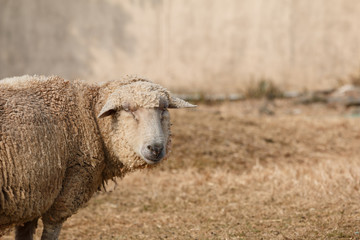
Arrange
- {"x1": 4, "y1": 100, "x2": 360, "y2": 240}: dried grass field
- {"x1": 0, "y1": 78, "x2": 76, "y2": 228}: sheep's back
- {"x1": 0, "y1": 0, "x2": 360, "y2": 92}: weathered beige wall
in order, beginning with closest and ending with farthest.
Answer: {"x1": 0, "y1": 78, "x2": 76, "y2": 228}: sheep's back
{"x1": 4, "y1": 100, "x2": 360, "y2": 240}: dried grass field
{"x1": 0, "y1": 0, "x2": 360, "y2": 92}: weathered beige wall

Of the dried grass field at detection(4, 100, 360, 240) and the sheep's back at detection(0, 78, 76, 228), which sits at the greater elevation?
the sheep's back at detection(0, 78, 76, 228)

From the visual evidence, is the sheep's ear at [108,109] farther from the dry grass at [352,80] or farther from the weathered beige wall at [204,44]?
the dry grass at [352,80]

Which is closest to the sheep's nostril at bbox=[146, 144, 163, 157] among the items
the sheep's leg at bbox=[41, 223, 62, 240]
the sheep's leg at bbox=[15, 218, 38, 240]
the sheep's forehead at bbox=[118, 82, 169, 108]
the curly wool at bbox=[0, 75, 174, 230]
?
the curly wool at bbox=[0, 75, 174, 230]

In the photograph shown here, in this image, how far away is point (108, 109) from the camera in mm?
3549

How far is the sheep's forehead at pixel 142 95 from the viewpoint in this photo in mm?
A: 3613

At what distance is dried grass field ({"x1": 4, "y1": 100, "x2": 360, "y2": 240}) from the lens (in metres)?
4.49

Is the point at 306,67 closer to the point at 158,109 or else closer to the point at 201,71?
the point at 201,71

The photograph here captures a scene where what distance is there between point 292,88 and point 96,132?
9.74 metres

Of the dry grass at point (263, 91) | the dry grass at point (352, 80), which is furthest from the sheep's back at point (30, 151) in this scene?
the dry grass at point (352, 80)

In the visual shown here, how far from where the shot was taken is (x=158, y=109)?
3691 mm

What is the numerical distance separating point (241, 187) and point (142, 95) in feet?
9.05

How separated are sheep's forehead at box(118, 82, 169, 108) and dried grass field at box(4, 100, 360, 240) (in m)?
0.82

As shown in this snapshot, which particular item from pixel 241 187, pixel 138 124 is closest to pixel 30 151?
pixel 138 124

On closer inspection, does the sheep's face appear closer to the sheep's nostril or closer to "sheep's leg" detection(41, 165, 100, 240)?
the sheep's nostril
